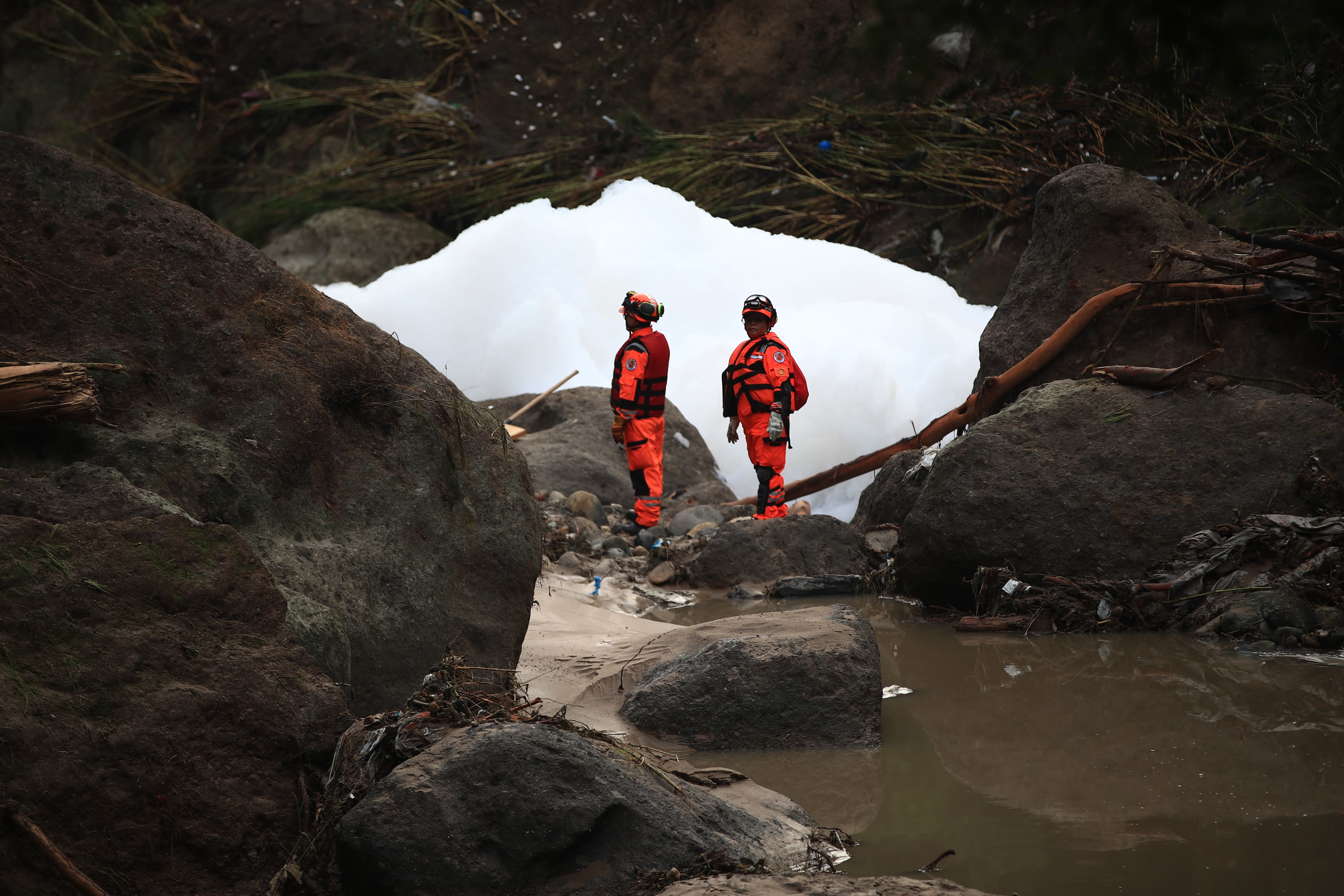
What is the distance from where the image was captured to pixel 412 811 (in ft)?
7.76

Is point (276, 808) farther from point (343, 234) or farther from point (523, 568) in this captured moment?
point (343, 234)

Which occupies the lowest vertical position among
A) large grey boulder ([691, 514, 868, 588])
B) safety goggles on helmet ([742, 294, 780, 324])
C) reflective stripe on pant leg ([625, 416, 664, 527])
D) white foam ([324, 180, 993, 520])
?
large grey boulder ([691, 514, 868, 588])

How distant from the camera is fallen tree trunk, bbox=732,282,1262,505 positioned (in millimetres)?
6496

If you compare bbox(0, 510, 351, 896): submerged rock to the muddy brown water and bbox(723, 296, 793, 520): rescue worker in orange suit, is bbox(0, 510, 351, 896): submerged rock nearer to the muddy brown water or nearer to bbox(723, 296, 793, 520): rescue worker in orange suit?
the muddy brown water

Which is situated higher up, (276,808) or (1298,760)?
(1298,760)

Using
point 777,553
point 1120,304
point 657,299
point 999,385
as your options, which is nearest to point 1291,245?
point 1120,304

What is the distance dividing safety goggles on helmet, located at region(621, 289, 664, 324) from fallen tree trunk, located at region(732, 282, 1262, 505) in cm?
171

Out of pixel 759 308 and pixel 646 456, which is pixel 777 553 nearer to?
pixel 646 456

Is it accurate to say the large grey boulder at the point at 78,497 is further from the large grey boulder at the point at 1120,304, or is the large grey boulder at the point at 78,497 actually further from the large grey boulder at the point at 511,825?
the large grey boulder at the point at 1120,304

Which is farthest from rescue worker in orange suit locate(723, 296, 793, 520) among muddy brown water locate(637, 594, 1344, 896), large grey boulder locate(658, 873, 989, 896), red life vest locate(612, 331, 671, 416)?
large grey boulder locate(658, 873, 989, 896)

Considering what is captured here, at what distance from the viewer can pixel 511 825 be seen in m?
2.39

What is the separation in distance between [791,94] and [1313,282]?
1007 cm

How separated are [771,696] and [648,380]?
5.42 m

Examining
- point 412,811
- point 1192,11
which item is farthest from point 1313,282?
point 412,811
